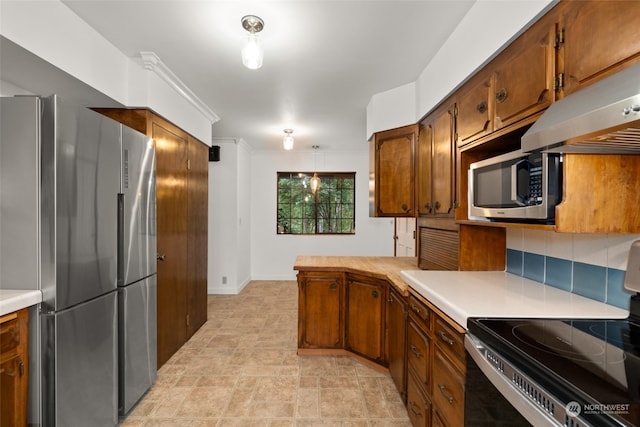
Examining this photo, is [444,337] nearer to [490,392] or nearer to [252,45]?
[490,392]

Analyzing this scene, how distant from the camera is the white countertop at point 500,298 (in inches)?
47.3

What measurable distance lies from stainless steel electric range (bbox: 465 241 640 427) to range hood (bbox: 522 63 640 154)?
19.4 inches

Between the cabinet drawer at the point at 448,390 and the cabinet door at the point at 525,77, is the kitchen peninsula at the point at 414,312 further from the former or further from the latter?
the cabinet door at the point at 525,77

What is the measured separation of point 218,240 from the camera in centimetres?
507

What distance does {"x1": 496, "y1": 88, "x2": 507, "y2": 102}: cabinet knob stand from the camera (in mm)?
1496

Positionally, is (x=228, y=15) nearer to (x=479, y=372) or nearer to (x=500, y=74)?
(x=500, y=74)

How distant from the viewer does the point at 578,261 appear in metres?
1.44

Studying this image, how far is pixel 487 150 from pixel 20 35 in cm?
271

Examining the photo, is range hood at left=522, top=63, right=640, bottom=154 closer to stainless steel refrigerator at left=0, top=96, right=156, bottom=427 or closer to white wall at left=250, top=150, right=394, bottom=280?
stainless steel refrigerator at left=0, top=96, right=156, bottom=427

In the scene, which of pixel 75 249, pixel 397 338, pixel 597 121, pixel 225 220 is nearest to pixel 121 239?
pixel 75 249

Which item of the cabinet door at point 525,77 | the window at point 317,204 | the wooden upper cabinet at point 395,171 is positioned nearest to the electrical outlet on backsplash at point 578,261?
the cabinet door at point 525,77

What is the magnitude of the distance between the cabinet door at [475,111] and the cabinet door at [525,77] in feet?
0.24

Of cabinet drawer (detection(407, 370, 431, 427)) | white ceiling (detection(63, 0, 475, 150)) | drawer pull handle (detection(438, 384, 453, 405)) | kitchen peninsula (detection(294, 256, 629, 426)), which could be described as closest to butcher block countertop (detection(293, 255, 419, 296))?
kitchen peninsula (detection(294, 256, 629, 426))

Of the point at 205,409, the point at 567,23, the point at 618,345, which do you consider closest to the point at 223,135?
the point at 205,409
